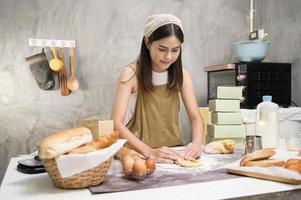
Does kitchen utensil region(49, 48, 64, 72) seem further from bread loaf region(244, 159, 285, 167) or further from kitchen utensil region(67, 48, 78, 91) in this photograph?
bread loaf region(244, 159, 285, 167)

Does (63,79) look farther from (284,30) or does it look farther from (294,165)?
(284,30)

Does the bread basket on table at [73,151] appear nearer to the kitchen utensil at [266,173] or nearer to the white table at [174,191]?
the white table at [174,191]

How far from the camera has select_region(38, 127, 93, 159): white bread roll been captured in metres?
0.83

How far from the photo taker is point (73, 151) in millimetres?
870

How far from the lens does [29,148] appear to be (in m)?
2.35

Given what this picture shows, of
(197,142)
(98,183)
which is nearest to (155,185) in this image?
(98,183)

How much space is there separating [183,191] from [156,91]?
3.16 feet

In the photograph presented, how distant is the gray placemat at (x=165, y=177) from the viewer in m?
0.89

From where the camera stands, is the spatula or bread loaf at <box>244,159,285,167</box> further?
the spatula

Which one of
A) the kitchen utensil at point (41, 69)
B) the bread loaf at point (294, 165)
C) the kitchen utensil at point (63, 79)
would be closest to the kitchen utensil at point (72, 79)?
the kitchen utensil at point (63, 79)

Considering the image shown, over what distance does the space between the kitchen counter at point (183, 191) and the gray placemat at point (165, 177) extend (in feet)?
0.10

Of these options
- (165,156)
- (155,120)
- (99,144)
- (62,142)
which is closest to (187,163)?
(165,156)

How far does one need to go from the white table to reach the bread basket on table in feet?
0.09

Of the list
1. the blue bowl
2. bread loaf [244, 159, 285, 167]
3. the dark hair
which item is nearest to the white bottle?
bread loaf [244, 159, 285, 167]
